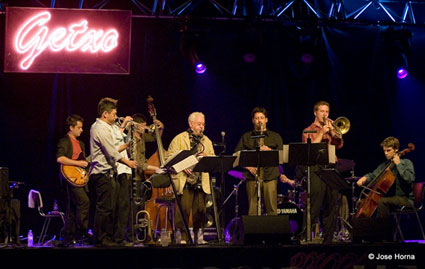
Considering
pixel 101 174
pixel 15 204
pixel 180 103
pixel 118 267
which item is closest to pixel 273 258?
pixel 118 267

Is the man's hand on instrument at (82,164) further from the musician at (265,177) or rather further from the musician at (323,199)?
the musician at (323,199)

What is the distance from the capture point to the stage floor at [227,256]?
760cm

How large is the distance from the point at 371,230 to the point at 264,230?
4.88 feet

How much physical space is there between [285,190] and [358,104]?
7.69ft

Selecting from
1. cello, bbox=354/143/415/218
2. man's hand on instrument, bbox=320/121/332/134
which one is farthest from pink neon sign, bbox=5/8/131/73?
cello, bbox=354/143/415/218

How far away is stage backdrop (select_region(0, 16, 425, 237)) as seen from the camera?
11.9 meters

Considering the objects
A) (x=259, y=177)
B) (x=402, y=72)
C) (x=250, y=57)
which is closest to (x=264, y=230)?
(x=259, y=177)

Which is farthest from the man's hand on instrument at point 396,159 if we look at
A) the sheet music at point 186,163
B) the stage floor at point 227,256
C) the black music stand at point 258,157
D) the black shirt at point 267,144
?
the sheet music at point 186,163

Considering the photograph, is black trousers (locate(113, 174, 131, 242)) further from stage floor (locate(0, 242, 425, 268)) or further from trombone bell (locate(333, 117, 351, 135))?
trombone bell (locate(333, 117, 351, 135))

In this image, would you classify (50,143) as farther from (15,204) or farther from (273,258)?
(273,258)

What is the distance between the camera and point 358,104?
12742mm

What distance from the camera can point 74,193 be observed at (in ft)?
33.3

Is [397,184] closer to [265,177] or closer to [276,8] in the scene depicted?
[265,177]

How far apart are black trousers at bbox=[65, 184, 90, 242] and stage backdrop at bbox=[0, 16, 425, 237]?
162cm
